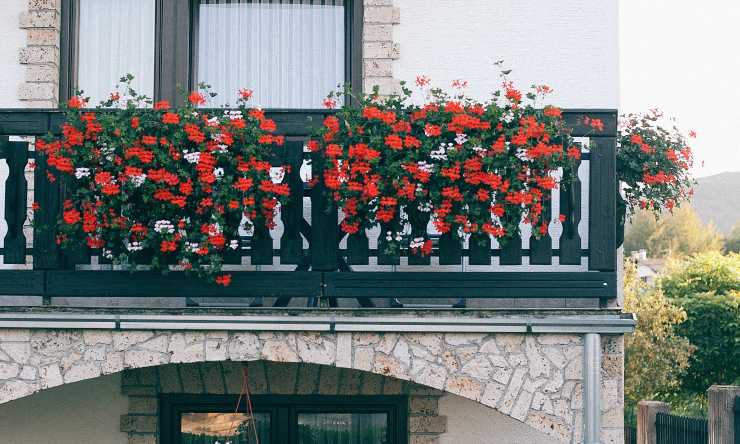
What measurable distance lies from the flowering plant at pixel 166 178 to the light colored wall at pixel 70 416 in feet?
6.53

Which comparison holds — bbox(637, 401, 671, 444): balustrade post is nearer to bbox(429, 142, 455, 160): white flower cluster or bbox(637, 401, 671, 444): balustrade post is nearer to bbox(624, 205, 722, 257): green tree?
bbox(429, 142, 455, 160): white flower cluster

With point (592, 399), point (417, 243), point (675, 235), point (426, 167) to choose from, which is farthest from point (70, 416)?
point (675, 235)

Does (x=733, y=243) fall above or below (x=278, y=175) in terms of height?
below

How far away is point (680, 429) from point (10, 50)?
23.7ft

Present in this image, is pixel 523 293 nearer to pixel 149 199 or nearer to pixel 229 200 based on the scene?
pixel 229 200

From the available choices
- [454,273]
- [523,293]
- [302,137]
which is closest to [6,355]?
[302,137]

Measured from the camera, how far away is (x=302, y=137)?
22.6 ft

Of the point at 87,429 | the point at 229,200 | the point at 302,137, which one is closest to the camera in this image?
the point at 229,200

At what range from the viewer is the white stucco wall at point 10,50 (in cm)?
818

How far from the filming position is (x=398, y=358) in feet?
21.8

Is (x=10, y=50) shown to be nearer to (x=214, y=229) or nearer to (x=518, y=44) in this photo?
(x=214, y=229)

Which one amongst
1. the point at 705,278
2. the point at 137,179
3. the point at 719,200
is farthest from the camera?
the point at 719,200

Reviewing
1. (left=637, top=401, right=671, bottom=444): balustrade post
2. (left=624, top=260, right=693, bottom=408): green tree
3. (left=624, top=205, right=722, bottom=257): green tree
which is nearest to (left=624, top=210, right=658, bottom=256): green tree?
(left=624, top=205, right=722, bottom=257): green tree

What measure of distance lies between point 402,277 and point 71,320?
2.01m
